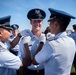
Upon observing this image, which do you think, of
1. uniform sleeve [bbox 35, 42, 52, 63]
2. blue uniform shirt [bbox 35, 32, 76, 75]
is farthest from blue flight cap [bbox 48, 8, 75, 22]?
uniform sleeve [bbox 35, 42, 52, 63]

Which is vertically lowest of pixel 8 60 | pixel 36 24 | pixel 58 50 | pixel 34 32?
pixel 8 60

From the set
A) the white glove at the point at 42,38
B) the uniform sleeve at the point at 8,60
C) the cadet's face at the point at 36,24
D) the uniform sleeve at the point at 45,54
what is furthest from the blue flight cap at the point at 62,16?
the uniform sleeve at the point at 8,60

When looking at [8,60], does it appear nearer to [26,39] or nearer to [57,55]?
[57,55]

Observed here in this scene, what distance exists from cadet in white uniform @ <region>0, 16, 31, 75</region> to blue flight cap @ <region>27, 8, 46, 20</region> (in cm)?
68

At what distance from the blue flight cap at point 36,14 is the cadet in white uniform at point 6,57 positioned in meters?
0.68

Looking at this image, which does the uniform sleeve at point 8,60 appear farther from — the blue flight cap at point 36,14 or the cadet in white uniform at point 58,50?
the blue flight cap at point 36,14

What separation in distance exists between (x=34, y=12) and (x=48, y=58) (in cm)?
130

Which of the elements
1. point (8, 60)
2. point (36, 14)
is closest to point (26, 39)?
point (36, 14)

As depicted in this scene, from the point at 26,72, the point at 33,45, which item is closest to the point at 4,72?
the point at 26,72

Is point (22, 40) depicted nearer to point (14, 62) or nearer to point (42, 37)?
point (42, 37)

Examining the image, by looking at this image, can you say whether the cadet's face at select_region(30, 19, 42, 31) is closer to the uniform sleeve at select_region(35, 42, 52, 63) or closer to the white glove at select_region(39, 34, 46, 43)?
the white glove at select_region(39, 34, 46, 43)

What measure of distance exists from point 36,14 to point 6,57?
4.36 ft

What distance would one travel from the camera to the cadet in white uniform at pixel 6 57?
2.86 metres

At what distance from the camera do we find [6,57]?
285 cm
